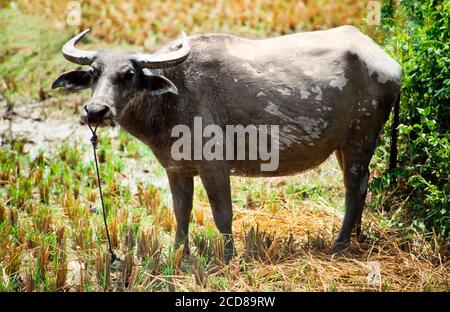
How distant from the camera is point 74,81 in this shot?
4.21 metres

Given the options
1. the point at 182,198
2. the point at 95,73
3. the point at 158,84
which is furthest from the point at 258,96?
the point at 95,73

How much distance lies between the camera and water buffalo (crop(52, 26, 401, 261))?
4.26 meters

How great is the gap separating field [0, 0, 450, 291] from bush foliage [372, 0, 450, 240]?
200 mm

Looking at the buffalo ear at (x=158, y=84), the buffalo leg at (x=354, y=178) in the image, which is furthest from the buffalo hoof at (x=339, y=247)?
the buffalo ear at (x=158, y=84)

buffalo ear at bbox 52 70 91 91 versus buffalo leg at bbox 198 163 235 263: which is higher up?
buffalo ear at bbox 52 70 91 91

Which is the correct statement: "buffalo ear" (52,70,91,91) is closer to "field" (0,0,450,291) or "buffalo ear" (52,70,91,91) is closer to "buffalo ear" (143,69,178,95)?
"buffalo ear" (143,69,178,95)

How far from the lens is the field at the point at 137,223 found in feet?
13.6

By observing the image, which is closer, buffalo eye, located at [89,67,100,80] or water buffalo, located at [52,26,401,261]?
buffalo eye, located at [89,67,100,80]

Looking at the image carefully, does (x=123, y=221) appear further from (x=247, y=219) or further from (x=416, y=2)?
(x=416, y=2)

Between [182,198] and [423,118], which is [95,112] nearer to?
[182,198]

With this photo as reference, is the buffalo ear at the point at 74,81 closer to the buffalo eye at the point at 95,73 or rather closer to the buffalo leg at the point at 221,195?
the buffalo eye at the point at 95,73

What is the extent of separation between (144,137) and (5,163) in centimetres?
289

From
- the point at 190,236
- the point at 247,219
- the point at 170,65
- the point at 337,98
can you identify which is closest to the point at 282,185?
the point at 247,219

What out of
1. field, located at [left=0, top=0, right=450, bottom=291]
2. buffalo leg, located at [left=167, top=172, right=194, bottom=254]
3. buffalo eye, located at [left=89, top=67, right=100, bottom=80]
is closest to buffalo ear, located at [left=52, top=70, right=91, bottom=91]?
buffalo eye, located at [left=89, top=67, right=100, bottom=80]
